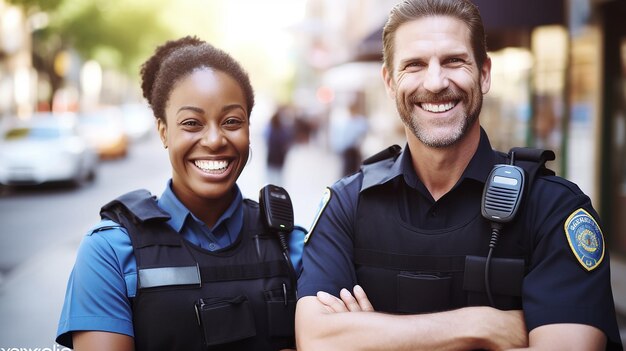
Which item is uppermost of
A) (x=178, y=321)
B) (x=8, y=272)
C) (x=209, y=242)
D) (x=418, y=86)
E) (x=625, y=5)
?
(x=625, y=5)

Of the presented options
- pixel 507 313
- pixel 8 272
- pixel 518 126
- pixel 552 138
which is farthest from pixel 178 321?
pixel 518 126

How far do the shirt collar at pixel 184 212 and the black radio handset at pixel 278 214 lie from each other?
10 centimetres

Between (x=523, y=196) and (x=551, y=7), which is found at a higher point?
(x=551, y=7)

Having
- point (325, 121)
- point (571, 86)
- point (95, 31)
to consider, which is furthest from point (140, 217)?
point (325, 121)

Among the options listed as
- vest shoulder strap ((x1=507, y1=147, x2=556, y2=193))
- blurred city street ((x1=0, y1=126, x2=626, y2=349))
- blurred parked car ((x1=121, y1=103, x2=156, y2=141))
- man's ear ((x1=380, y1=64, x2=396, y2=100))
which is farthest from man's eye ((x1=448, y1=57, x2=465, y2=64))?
blurred parked car ((x1=121, y1=103, x2=156, y2=141))

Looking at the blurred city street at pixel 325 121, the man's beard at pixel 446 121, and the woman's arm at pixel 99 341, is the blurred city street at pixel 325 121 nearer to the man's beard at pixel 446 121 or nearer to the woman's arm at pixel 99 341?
the man's beard at pixel 446 121

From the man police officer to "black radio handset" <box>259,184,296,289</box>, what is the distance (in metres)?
0.12

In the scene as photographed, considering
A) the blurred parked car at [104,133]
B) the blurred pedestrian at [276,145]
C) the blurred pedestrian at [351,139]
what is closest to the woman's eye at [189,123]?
the blurred pedestrian at [276,145]

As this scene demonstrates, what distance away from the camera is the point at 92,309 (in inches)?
94.7

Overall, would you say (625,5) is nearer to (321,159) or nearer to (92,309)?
(92,309)

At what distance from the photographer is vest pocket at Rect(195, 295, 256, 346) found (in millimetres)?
2512

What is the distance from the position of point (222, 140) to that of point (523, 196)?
3.59 ft

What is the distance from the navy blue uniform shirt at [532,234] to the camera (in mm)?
2334

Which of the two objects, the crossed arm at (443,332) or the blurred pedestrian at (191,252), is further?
the blurred pedestrian at (191,252)
